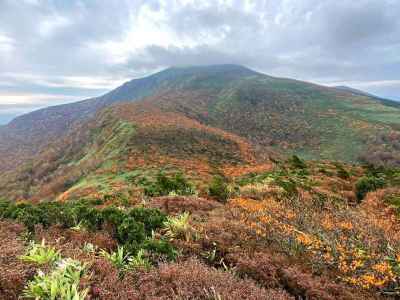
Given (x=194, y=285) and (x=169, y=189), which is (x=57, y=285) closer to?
(x=194, y=285)

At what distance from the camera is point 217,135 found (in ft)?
158

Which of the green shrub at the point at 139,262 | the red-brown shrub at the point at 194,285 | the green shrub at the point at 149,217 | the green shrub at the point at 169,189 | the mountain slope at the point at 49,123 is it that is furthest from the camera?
the mountain slope at the point at 49,123

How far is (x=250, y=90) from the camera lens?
110875mm

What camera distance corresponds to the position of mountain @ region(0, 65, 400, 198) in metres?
35.2

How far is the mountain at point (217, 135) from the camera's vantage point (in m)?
35.2

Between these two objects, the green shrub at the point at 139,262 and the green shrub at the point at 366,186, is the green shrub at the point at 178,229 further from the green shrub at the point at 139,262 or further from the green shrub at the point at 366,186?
the green shrub at the point at 366,186

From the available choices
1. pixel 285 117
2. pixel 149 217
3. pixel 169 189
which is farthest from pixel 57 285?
pixel 285 117

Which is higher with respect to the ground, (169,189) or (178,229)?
(178,229)

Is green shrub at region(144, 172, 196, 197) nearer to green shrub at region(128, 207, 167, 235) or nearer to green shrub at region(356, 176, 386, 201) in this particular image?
Answer: green shrub at region(128, 207, 167, 235)

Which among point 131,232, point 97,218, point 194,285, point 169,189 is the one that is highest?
point 194,285

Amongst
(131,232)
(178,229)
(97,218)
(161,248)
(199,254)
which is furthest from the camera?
(97,218)

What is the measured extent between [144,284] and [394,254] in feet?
16.0

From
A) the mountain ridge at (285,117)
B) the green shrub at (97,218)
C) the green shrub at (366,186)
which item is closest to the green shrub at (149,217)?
the green shrub at (97,218)

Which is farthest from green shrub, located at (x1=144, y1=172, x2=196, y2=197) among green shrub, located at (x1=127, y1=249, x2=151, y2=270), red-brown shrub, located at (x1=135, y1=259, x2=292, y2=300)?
red-brown shrub, located at (x1=135, y1=259, x2=292, y2=300)
